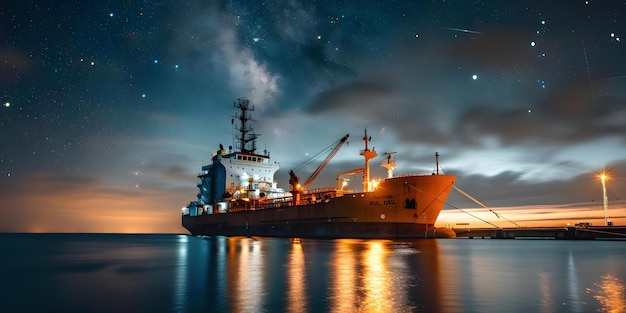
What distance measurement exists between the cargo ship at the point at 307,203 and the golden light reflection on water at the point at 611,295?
23.5 m

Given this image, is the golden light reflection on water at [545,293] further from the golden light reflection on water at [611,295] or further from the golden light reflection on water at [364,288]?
the golden light reflection on water at [364,288]

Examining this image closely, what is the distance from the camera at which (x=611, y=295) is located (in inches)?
503

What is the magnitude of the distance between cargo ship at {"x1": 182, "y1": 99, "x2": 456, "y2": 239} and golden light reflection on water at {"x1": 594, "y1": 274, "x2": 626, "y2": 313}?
77.1 ft

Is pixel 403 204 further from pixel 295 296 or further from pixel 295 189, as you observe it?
pixel 295 296

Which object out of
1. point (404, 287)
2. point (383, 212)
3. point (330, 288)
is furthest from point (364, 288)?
point (383, 212)

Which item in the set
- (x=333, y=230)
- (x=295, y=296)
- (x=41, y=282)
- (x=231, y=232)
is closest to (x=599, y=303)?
(x=295, y=296)

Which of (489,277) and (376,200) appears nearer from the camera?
(489,277)

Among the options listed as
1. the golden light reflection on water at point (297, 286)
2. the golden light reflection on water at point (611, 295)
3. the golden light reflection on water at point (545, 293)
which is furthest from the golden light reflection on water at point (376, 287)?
the golden light reflection on water at point (611, 295)

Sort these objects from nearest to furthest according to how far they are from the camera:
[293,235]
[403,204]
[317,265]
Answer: [317,265]
[403,204]
[293,235]

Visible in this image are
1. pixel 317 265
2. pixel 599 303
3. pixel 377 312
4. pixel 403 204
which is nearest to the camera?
pixel 377 312

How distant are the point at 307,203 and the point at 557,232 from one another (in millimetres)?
32318

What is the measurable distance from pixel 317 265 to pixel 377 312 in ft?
37.1

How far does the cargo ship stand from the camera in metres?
40.2

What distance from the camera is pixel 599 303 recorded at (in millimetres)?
11531
